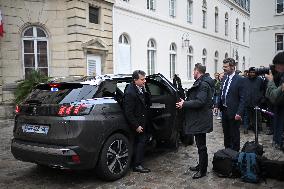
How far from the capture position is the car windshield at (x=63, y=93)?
4.96 m

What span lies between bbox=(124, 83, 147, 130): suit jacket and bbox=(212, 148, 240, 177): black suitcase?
1.38 meters

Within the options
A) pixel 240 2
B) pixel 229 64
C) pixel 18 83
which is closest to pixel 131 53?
pixel 18 83

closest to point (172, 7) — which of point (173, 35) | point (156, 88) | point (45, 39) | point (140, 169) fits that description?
point (173, 35)

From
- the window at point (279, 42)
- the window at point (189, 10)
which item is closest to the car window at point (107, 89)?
the window at point (189, 10)

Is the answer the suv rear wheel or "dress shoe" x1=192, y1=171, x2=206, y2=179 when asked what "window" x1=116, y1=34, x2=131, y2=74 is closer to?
the suv rear wheel

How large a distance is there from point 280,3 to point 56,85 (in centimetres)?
2208

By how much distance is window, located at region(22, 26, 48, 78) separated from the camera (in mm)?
13812

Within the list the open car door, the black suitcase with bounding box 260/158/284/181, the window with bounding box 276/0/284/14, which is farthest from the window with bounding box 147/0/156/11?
the black suitcase with bounding box 260/158/284/181

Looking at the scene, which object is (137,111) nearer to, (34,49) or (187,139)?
(187,139)

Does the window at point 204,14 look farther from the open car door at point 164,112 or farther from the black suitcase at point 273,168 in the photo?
the black suitcase at point 273,168

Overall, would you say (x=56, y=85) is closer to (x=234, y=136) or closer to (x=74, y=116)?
(x=74, y=116)

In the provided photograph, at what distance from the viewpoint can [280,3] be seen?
2314cm

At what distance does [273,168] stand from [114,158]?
2.52m

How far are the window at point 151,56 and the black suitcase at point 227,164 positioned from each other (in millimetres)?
14367
